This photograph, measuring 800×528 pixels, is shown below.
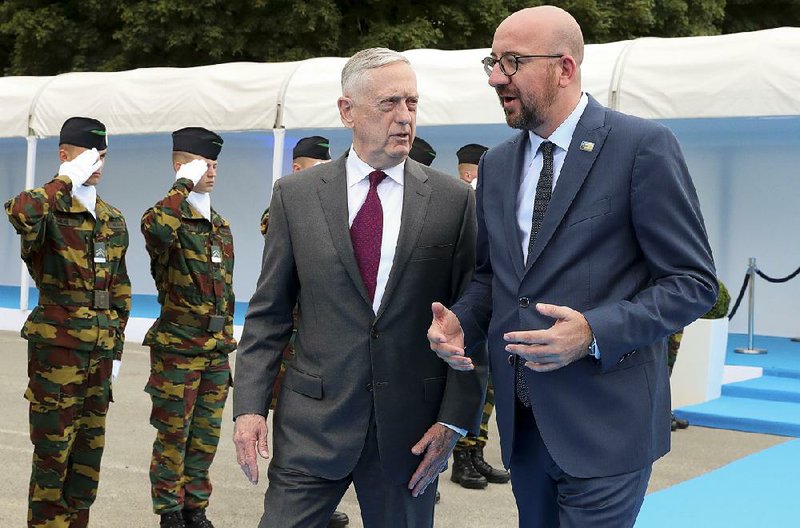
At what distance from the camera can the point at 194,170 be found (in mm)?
6410

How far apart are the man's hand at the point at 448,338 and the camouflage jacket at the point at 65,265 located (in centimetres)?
283

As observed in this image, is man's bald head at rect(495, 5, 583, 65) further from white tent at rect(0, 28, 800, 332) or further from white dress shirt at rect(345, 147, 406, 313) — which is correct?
white tent at rect(0, 28, 800, 332)

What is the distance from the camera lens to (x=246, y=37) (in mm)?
25078

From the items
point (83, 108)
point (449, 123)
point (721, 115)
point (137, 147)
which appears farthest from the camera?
point (137, 147)

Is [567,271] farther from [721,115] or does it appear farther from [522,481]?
[721,115]

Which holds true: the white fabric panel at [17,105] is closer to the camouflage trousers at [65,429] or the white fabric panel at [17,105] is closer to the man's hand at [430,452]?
the camouflage trousers at [65,429]

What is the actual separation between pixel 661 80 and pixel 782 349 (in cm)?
397

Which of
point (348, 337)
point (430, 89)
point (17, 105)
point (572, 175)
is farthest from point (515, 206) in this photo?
point (17, 105)

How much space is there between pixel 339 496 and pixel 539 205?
111 cm

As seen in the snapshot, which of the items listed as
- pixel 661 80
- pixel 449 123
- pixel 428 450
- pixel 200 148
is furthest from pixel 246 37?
pixel 428 450

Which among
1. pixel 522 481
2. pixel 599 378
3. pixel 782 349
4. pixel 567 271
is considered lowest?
pixel 782 349

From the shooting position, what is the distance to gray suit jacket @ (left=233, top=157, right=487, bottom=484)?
3.42 m

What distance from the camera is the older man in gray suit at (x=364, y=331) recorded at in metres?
3.42

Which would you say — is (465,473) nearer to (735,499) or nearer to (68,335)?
(735,499)
